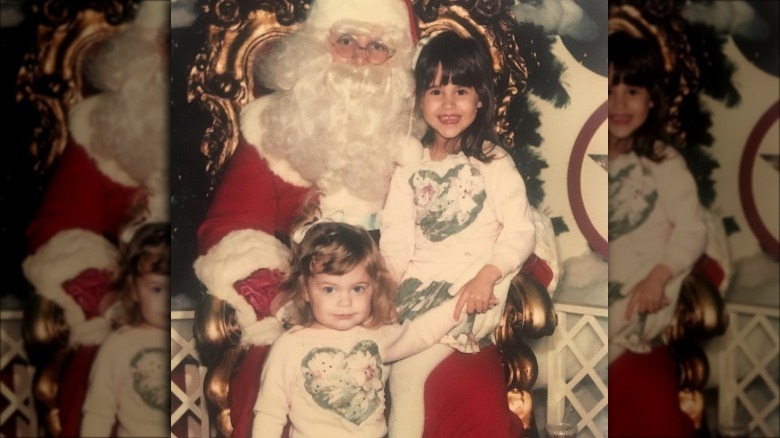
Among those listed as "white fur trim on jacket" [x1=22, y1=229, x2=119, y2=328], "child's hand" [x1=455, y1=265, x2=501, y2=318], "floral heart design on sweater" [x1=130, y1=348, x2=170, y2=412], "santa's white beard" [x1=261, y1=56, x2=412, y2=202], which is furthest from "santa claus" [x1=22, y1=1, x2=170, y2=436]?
"child's hand" [x1=455, y1=265, x2=501, y2=318]

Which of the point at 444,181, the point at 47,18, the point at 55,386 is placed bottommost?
the point at 55,386

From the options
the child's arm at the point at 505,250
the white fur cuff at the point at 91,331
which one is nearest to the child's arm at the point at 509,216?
the child's arm at the point at 505,250

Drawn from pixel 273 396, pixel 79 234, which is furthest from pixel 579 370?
pixel 79 234

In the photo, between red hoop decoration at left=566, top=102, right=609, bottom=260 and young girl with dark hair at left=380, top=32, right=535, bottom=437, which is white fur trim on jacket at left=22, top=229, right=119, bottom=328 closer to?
young girl with dark hair at left=380, top=32, right=535, bottom=437

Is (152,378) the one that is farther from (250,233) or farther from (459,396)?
(459,396)

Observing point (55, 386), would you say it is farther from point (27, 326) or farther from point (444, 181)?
point (444, 181)

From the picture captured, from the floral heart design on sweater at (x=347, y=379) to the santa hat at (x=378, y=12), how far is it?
2.63ft

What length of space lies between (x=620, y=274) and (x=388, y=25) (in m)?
0.95

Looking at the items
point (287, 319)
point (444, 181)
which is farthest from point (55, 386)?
point (444, 181)

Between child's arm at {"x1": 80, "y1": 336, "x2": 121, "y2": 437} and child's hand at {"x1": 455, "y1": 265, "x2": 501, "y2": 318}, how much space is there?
3.10 ft

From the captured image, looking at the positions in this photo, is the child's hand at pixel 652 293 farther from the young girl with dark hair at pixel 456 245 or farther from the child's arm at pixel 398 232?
the child's arm at pixel 398 232

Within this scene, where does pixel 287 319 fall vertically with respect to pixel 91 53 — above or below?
below

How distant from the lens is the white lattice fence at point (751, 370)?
2941 millimetres

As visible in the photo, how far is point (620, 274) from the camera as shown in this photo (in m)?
3.00
